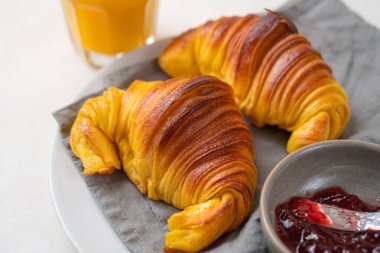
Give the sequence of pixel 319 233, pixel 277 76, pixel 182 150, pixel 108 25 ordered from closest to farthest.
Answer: pixel 319 233 → pixel 182 150 → pixel 277 76 → pixel 108 25

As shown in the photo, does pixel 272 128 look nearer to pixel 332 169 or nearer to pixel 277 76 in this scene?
pixel 277 76

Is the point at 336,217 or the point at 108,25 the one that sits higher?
the point at 108,25

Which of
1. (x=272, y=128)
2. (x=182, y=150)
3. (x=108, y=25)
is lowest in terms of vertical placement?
(x=272, y=128)

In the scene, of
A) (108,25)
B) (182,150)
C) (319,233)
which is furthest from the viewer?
(108,25)

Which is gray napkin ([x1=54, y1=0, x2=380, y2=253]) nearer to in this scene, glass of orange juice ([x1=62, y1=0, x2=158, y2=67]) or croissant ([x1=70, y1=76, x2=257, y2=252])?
croissant ([x1=70, y1=76, x2=257, y2=252])

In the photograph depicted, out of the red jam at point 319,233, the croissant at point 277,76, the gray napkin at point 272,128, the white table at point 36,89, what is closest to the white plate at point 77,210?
the gray napkin at point 272,128

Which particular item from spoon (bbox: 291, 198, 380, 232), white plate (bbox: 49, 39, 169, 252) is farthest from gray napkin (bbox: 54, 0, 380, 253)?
spoon (bbox: 291, 198, 380, 232)

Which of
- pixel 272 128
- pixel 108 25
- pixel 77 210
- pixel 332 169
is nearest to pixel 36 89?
pixel 108 25
